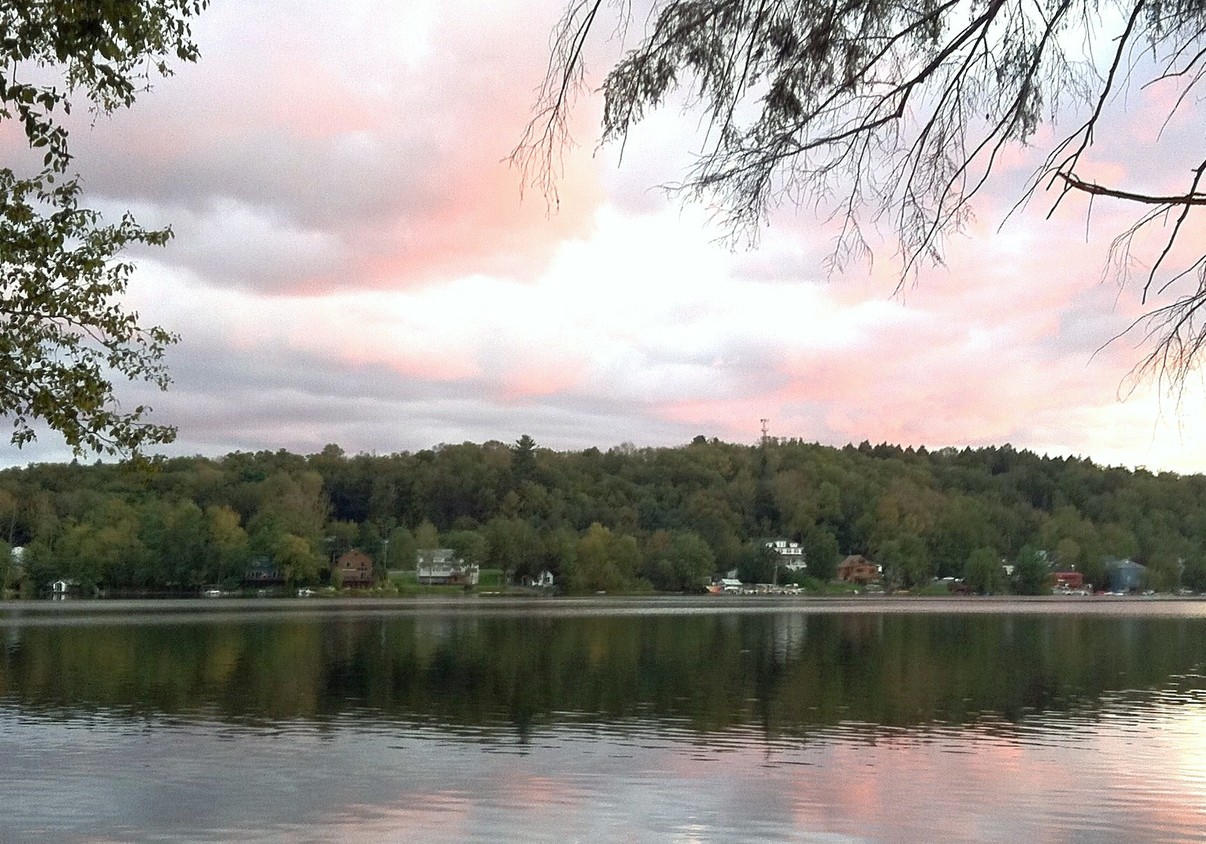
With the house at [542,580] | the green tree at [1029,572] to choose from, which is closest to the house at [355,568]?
the house at [542,580]

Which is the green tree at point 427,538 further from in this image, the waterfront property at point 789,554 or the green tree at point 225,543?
the waterfront property at point 789,554

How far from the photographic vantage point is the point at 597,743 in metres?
26.0

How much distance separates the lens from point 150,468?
15.3 m

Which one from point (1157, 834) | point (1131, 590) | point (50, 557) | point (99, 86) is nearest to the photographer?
point (99, 86)

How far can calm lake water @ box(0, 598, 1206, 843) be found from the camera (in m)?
18.5

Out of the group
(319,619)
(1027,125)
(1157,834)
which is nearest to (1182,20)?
(1027,125)

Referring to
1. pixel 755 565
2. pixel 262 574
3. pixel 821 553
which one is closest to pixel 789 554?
pixel 821 553

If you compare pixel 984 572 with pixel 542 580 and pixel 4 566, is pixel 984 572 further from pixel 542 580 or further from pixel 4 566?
pixel 4 566

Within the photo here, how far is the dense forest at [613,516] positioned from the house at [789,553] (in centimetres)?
142

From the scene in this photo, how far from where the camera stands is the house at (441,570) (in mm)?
156375

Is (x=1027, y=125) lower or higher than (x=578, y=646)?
higher

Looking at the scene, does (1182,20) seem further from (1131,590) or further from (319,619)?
(1131,590)

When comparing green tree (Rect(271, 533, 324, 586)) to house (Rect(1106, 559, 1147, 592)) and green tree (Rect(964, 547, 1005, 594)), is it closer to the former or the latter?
green tree (Rect(964, 547, 1005, 594))

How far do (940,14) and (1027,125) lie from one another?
0.81 m
